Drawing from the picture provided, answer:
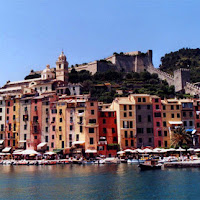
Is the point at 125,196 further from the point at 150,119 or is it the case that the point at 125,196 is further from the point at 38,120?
the point at 38,120

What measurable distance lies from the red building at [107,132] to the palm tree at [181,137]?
11.1m

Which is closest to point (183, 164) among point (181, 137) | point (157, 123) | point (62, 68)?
point (181, 137)

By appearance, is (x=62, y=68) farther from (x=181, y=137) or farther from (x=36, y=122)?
(x=181, y=137)

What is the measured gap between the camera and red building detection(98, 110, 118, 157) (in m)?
67.1

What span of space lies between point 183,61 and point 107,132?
9845 centimetres

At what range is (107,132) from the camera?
69875 millimetres

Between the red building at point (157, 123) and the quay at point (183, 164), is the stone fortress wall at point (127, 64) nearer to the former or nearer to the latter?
the red building at point (157, 123)

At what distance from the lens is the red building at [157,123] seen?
68250 millimetres

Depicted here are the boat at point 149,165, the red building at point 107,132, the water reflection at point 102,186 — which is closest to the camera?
the water reflection at point 102,186

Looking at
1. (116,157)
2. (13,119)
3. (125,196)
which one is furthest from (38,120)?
(125,196)

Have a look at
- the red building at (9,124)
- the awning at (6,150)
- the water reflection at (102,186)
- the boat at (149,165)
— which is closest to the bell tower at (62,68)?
the red building at (9,124)

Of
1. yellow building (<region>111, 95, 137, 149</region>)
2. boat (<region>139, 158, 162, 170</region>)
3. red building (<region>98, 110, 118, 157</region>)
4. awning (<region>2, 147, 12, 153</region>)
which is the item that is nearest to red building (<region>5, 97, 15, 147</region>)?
awning (<region>2, 147, 12, 153</region>)

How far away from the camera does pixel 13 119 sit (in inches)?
3002

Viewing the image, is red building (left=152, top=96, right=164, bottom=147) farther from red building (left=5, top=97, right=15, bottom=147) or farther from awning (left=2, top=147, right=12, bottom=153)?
red building (left=5, top=97, right=15, bottom=147)
